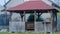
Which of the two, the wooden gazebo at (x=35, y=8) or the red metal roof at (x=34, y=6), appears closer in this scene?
the wooden gazebo at (x=35, y=8)

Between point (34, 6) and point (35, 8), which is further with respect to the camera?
point (34, 6)

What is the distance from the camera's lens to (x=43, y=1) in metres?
32.4

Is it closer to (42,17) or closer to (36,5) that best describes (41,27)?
(36,5)

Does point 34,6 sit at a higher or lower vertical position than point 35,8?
higher

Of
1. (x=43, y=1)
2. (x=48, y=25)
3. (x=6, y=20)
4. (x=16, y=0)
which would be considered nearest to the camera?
(x=48, y=25)

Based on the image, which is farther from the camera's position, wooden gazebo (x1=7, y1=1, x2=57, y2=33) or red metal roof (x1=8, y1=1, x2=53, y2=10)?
red metal roof (x1=8, y1=1, x2=53, y2=10)

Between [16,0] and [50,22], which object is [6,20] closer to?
[16,0]

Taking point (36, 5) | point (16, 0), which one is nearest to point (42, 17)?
point (16, 0)

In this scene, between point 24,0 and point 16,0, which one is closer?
point 24,0

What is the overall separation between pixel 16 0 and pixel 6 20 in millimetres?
4149

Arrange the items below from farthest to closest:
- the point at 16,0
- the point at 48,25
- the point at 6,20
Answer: the point at 6,20 < the point at 16,0 < the point at 48,25

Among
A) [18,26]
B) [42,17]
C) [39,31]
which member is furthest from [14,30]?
[42,17]

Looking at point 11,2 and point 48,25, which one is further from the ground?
point 11,2

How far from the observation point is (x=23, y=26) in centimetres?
2942
